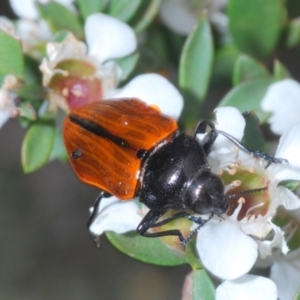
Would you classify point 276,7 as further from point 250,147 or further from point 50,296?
point 50,296

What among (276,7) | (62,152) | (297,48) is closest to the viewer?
(276,7)

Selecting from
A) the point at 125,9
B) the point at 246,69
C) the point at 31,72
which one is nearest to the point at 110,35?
the point at 125,9

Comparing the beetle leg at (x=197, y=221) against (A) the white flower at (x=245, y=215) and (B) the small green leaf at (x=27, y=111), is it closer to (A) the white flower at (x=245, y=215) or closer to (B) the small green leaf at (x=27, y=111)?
(A) the white flower at (x=245, y=215)

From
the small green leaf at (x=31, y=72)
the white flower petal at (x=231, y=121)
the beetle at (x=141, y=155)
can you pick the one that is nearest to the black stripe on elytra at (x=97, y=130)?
the beetle at (x=141, y=155)

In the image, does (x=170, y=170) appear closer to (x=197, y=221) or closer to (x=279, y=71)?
(x=197, y=221)

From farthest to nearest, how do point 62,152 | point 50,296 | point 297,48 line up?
point 50,296 < point 297,48 < point 62,152

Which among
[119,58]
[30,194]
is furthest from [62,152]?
[30,194]

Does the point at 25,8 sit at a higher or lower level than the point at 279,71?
lower
